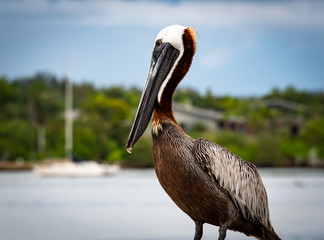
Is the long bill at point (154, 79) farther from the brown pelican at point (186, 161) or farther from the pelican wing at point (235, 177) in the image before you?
the pelican wing at point (235, 177)

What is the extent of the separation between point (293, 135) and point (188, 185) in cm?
5325

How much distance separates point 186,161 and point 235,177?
37 centimetres

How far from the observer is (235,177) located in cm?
377

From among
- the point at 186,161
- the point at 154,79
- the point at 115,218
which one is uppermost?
the point at 154,79

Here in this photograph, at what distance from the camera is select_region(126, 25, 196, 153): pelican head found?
3697mm

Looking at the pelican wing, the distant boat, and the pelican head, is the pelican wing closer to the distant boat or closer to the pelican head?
the pelican head

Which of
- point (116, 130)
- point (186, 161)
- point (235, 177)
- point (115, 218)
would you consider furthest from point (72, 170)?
point (186, 161)

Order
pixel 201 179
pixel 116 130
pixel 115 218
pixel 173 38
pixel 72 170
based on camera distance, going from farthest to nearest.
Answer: pixel 116 130 → pixel 72 170 → pixel 115 218 → pixel 173 38 → pixel 201 179

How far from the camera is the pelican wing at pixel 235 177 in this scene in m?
3.63

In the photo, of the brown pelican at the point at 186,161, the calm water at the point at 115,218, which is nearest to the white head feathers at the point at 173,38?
the brown pelican at the point at 186,161

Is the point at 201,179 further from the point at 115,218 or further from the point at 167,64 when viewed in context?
the point at 115,218

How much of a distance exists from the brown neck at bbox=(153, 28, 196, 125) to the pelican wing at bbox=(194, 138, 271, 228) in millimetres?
262

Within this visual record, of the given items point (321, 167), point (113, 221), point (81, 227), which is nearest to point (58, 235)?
point (81, 227)

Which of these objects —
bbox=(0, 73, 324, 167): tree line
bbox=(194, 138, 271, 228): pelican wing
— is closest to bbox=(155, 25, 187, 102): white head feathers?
bbox=(194, 138, 271, 228): pelican wing
